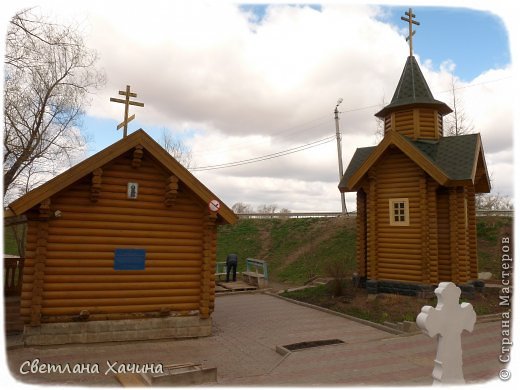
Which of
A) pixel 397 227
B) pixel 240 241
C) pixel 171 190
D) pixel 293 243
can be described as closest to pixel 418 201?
pixel 397 227

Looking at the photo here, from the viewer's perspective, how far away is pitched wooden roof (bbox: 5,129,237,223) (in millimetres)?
8727

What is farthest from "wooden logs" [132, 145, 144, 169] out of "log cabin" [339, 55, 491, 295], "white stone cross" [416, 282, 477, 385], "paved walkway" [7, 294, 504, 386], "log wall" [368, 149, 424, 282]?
"log wall" [368, 149, 424, 282]

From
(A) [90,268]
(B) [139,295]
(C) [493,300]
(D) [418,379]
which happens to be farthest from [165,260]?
(C) [493,300]

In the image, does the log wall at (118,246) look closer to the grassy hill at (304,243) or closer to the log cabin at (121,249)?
the log cabin at (121,249)

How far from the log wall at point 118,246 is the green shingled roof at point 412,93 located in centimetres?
1128

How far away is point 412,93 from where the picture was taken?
17.2 m

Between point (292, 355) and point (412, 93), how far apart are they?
44.6 feet

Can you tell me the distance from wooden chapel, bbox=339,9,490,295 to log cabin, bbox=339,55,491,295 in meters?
0.03

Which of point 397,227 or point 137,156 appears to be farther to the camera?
point 397,227

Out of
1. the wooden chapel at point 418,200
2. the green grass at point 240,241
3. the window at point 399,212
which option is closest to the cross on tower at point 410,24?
the wooden chapel at point 418,200

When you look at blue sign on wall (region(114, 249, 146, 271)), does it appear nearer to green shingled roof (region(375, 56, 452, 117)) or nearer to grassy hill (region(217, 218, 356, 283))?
green shingled roof (region(375, 56, 452, 117))

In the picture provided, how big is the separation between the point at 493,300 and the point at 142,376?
1356 cm

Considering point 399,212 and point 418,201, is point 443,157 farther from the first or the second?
point 399,212

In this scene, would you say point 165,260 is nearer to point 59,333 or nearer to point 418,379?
point 59,333
